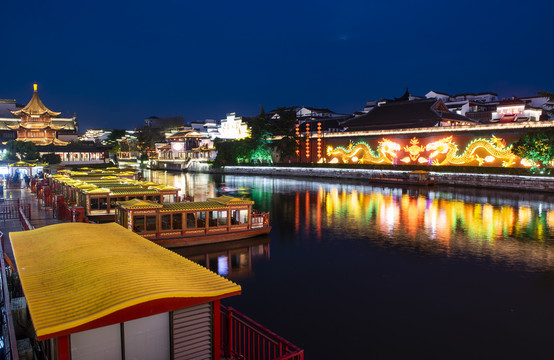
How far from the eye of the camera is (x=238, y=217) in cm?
1591

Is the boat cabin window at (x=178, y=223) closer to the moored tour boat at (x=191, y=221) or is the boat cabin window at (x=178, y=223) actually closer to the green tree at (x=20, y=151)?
the moored tour boat at (x=191, y=221)

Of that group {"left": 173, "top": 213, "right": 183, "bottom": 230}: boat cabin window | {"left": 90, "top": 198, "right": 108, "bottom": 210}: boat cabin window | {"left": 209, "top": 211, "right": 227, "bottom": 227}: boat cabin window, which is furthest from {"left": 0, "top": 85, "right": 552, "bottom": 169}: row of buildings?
{"left": 90, "top": 198, "right": 108, "bottom": 210}: boat cabin window

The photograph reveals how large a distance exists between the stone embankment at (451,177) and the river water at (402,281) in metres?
9.85

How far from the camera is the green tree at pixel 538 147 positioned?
3025cm

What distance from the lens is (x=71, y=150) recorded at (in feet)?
154

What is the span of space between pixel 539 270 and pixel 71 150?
47631mm

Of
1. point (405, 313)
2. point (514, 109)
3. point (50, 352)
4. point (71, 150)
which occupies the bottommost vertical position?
point (405, 313)

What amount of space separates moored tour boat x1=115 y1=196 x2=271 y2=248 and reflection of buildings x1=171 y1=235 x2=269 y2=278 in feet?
1.10

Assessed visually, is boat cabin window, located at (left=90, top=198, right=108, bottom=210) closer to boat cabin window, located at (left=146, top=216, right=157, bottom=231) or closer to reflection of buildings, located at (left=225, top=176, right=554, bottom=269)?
boat cabin window, located at (left=146, top=216, right=157, bottom=231)

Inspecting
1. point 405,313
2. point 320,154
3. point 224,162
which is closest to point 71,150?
point 224,162

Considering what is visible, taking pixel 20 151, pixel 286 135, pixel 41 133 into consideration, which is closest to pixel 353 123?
pixel 286 135

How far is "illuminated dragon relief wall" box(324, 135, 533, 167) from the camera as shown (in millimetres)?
35000

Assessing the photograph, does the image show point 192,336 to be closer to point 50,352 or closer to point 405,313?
point 50,352

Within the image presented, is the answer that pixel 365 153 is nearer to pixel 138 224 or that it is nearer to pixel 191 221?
pixel 191 221
